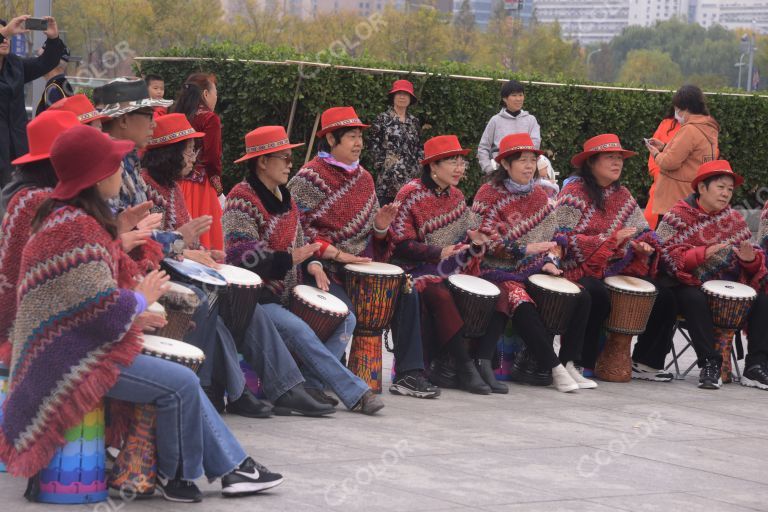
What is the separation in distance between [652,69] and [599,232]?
98.6 m

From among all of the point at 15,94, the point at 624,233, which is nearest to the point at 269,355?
the point at 624,233

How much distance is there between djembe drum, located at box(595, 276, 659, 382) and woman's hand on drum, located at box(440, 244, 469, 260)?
124 centimetres

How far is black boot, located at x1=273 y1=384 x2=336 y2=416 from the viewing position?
6719 mm

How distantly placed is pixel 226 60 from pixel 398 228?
21.0ft

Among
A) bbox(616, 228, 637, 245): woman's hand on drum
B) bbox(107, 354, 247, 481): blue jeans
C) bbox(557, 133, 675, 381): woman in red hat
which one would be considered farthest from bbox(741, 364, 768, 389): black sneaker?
bbox(107, 354, 247, 481): blue jeans

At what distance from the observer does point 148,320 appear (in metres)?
4.82

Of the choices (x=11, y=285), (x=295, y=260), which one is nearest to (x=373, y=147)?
(x=295, y=260)

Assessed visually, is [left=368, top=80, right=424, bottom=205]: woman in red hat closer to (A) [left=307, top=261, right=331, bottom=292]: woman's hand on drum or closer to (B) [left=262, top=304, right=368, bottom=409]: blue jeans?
(A) [left=307, top=261, right=331, bottom=292]: woman's hand on drum

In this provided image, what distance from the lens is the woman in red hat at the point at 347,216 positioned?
24.7 ft

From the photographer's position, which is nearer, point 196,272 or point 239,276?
point 196,272

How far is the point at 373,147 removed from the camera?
11.6 m

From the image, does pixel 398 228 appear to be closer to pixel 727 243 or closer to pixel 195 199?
pixel 195 199

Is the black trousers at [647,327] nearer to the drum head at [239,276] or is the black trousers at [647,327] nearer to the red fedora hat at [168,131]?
the drum head at [239,276]

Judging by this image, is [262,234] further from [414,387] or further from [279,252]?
[414,387]
